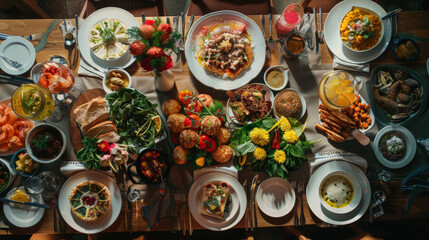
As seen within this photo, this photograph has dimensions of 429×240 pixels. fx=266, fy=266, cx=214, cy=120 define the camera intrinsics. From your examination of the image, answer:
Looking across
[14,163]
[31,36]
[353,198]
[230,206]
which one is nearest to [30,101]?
[14,163]

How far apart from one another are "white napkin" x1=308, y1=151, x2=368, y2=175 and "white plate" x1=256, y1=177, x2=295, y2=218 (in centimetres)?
23

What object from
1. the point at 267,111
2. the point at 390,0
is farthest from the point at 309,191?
the point at 390,0

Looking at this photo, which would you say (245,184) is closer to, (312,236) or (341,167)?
(341,167)

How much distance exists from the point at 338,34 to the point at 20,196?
102 inches

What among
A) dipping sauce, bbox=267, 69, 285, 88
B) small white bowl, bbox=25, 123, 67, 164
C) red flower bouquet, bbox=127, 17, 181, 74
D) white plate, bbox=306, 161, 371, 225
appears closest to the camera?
red flower bouquet, bbox=127, 17, 181, 74

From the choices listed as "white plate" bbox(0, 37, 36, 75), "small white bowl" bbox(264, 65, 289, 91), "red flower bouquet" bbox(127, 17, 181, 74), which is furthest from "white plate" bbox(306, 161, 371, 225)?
"white plate" bbox(0, 37, 36, 75)

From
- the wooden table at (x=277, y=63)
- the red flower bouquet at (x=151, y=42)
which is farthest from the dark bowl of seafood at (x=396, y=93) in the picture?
the red flower bouquet at (x=151, y=42)

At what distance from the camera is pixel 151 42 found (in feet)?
4.95

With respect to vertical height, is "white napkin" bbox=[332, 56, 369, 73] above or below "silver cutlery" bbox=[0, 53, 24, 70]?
below

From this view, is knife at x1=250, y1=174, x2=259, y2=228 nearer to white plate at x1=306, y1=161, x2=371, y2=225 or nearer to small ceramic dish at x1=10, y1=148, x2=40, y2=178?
white plate at x1=306, y1=161, x2=371, y2=225

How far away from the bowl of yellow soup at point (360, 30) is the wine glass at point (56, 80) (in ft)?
6.62

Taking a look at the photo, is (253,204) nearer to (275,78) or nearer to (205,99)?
(205,99)

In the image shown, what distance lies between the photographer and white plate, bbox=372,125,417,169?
6.30ft

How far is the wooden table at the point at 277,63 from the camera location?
190cm
